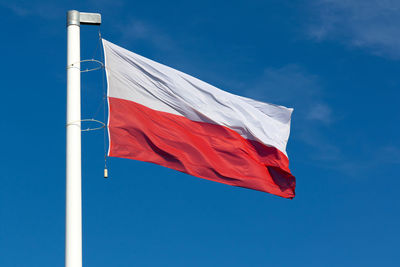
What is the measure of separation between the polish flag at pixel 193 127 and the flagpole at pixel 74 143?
4.13ft

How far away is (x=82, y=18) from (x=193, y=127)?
4698 mm

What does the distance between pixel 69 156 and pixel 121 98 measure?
3146 mm

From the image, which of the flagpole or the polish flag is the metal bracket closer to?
the flagpole

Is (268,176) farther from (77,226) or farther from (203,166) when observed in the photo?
(77,226)

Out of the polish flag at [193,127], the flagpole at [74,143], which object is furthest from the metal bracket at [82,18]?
the polish flag at [193,127]

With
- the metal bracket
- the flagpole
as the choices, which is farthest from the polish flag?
the metal bracket

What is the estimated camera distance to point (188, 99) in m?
18.9

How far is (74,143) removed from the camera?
13977 mm

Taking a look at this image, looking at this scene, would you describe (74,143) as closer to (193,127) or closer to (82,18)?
(82,18)

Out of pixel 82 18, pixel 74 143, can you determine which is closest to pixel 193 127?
pixel 82 18

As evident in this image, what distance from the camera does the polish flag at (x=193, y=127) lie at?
16.5 m

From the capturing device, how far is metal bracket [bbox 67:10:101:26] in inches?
594

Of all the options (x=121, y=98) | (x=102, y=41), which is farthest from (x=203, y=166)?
(x=102, y=41)

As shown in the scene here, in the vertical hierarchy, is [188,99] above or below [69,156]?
above
